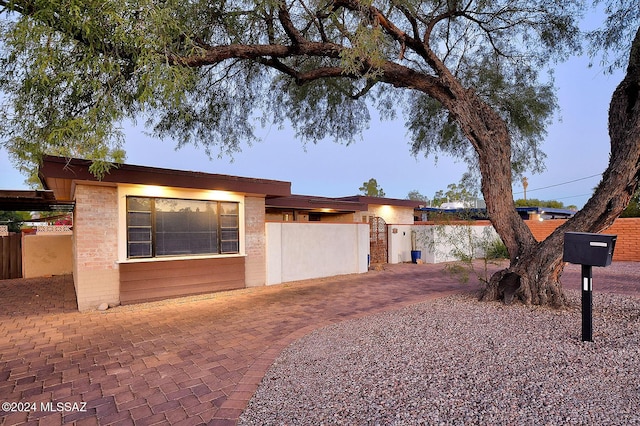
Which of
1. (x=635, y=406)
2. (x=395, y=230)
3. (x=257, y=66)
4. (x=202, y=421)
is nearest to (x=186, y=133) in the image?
(x=257, y=66)

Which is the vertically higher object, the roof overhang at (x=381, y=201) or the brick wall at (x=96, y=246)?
the roof overhang at (x=381, y=201)

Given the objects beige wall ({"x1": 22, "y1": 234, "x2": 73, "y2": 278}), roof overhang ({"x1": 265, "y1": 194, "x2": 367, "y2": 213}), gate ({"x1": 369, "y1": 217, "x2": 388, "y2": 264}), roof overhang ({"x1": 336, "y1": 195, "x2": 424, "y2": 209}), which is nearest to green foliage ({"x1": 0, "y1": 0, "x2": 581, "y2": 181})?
roof overhang ({"x1": 265, "y1": 194, "x2": 367, "y2": 213})

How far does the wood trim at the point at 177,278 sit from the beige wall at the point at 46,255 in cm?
784

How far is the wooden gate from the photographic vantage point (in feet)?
38.0

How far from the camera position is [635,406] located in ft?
8.20

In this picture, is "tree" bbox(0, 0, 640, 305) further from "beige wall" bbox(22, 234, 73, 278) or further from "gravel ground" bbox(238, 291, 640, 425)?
"beige wall" bbox(22, 234, 73, 278)

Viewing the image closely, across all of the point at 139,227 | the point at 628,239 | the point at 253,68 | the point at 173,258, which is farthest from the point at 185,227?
the point at 628,239

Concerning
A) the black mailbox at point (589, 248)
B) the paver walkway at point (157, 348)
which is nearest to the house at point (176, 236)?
the paver walkway at point (157, 348)

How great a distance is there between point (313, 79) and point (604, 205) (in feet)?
18.4

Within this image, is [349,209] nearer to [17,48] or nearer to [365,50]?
[365,50]

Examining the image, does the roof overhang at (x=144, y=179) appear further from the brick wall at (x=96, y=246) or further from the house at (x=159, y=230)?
the brick wall at (x=96, y=246)

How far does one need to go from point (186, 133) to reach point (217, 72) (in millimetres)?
1581

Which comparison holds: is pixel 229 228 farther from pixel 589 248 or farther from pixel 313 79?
pixel 589 248

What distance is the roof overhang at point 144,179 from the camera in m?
5.88
